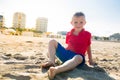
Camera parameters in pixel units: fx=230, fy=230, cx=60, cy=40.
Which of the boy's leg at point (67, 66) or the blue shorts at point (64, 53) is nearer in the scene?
the boy's leg at point (67, 66)

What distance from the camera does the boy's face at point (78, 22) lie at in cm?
387

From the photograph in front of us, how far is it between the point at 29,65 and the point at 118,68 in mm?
1623

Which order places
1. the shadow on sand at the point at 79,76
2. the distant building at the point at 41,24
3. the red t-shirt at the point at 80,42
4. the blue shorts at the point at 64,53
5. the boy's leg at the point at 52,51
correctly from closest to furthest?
the shadow on sand at the point at 79,76, the boy's leg at the point at 52,51, the blue shorts at the point at 64,53, the red t-shirt at the point at 80,42, the distant building at the point at 41,24

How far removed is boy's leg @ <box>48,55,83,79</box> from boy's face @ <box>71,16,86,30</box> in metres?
0.59

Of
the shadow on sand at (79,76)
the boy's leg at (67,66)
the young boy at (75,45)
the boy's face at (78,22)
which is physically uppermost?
the boy's face at (78,22)

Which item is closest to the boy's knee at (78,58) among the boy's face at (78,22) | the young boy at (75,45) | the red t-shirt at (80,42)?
the young boy at (75,45)

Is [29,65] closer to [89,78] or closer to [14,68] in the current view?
[14,68]

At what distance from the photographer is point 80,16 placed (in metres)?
3.86

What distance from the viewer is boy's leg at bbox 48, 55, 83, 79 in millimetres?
2958

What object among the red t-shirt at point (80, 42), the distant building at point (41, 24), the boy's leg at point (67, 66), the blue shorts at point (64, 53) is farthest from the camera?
the distant building at point (41, 24)

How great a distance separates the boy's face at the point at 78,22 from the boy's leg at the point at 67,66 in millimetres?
589

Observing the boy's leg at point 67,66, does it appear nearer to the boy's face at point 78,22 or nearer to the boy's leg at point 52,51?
the boy's leg at point 52,51

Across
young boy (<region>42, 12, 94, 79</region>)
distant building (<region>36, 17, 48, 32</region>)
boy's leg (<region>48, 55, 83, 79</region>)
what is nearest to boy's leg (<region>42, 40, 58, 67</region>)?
young boy (<region>42, 12, 94, 79</region>)

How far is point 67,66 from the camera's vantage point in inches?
129
